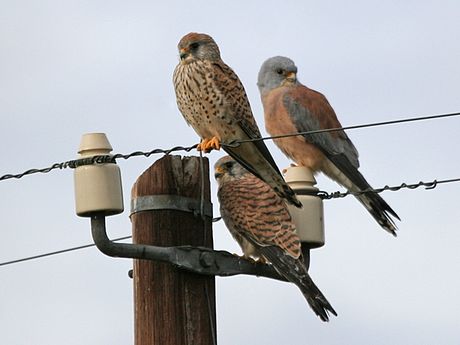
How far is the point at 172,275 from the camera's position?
442 centimetres

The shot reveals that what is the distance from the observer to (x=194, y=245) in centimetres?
449

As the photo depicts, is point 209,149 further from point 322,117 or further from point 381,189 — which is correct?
point 322,117

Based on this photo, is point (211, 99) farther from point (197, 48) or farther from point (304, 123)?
point (304, 123)

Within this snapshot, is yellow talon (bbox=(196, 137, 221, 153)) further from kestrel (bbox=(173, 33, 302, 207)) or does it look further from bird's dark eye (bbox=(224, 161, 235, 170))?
bird's dark eye (bbox=(224, 161, 235, 170))

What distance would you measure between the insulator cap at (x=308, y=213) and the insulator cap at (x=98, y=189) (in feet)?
3.69

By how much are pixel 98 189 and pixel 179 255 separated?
1.15 feet

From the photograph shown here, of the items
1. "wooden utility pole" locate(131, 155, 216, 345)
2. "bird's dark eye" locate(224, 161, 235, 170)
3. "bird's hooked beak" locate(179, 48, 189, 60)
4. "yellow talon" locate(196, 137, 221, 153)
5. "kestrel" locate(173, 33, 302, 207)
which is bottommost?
"wooden utility pole" locate(131, 155, 216, 345)

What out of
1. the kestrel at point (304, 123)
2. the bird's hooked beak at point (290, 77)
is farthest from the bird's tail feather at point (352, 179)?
the bird's hooked beak at point (290, 77)

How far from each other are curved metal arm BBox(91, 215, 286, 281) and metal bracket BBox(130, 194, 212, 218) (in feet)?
0.48

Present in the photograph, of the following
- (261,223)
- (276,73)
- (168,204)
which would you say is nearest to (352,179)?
(276,73)

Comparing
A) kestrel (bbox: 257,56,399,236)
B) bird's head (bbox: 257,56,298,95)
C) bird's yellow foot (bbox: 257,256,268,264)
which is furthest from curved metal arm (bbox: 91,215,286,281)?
bird's head (bbox: 257,56,298,95)

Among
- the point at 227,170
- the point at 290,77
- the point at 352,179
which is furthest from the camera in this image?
the point at 290,77

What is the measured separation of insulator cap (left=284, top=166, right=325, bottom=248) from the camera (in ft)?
17.1

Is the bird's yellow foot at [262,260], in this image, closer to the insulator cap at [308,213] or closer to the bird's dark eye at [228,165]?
the insulator cap at [308,213]
